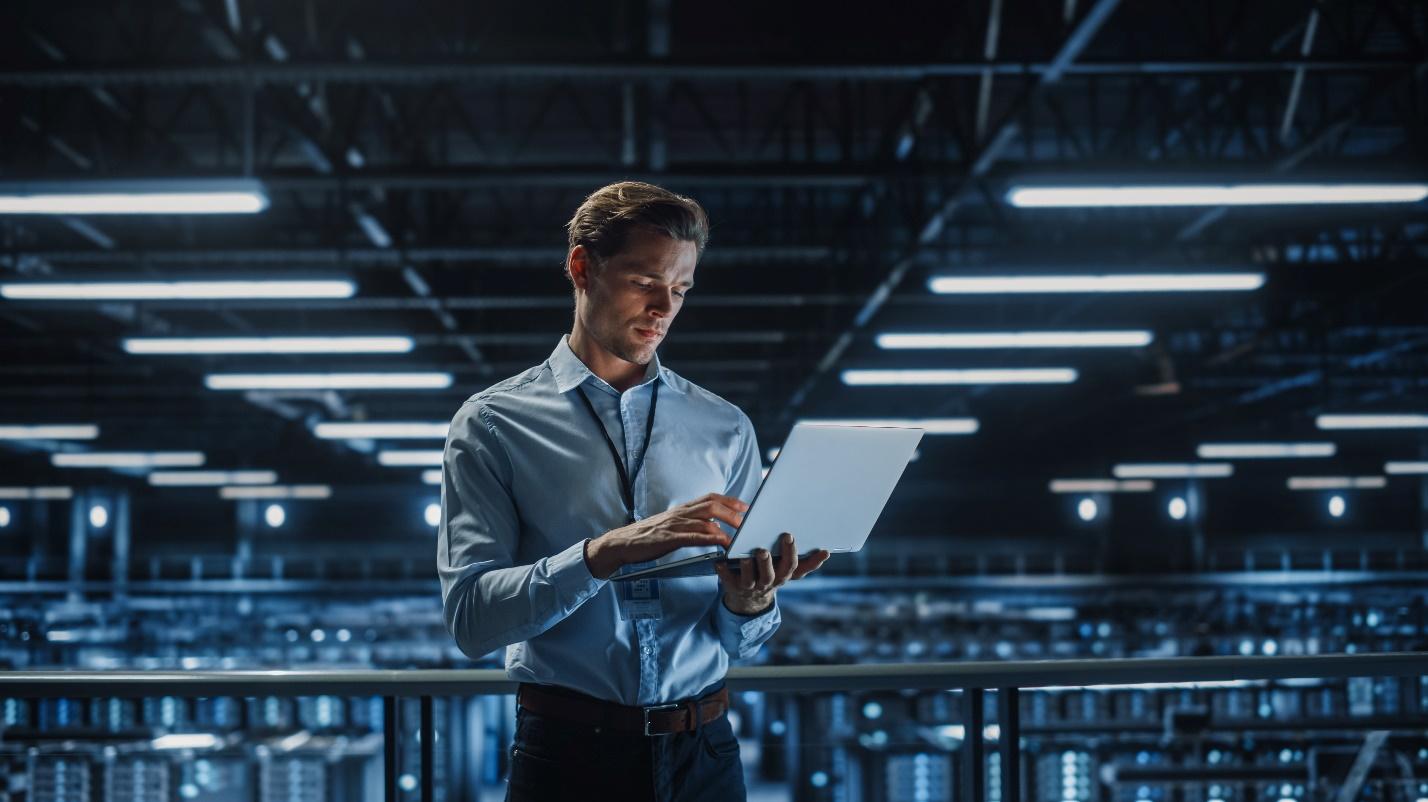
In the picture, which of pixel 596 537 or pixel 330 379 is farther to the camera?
pixel 330 379

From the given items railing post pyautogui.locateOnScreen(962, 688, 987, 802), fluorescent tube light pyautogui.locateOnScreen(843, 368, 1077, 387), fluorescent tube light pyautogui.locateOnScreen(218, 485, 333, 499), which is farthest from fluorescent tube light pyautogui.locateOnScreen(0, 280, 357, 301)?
fluorescent tube light pyautogui.locateOnScreen(218, 485, 333, 499)

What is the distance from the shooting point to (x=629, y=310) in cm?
147

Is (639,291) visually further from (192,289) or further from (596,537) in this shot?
(192,289)

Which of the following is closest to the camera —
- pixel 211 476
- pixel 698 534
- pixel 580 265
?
pixel 698 534

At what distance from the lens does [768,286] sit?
13570mm

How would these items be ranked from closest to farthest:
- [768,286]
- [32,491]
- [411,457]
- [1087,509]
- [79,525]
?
[768,286], [411,457], [32,491], [79,525], [1087,509]

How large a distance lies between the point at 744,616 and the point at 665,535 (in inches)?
8.8

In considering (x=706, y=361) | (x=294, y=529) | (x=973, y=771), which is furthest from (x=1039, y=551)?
(x=973, y=771)

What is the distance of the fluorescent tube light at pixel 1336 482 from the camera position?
25547 millimetres

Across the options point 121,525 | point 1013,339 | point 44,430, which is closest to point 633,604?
point 1013,339

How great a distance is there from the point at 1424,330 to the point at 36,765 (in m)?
14.8

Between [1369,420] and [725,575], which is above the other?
[1369,420]

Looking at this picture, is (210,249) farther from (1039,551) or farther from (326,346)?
(1039,551)

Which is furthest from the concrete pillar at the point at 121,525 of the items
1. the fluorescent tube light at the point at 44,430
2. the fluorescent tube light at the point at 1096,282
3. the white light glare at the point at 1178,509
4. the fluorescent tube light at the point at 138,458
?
the fluorescent tube light at the point at 1096,282
